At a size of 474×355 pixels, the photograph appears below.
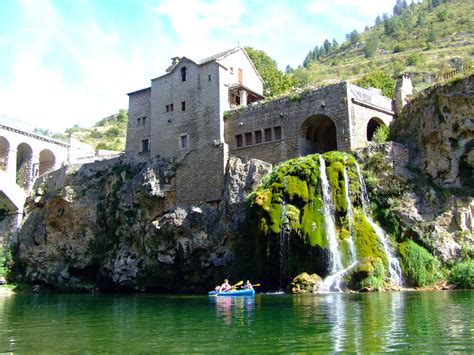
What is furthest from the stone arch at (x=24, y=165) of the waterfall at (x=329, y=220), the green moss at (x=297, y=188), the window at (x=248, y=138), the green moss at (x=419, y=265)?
the green moss at (x=419, y=265)

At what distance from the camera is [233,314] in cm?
1773

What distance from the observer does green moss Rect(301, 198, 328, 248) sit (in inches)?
1056

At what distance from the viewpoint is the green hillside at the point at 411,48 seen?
261 feet

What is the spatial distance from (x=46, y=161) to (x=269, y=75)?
25.1m

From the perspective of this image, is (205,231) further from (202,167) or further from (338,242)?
(338,242)

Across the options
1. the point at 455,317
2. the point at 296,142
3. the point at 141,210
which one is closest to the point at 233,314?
the point at 455,317

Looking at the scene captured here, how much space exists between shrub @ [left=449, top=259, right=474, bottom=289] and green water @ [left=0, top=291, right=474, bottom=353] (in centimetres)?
529

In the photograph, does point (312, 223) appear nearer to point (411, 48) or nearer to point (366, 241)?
point (366, 241)

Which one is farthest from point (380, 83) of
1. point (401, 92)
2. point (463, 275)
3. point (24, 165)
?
point (24, 165)

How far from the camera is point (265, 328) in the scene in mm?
13898

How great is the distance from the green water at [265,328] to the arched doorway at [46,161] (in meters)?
36.0

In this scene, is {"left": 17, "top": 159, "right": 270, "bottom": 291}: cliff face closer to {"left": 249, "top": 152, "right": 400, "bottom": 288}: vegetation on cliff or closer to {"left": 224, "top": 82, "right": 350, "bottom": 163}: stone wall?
{"left": 224, "top": 82, "right": 350, "bottom": 163}: stone wall

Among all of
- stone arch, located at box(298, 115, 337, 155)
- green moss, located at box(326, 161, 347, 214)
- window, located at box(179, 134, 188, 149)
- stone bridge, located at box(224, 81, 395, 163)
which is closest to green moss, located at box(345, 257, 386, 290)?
green moss, located at box(326, 161, 347, 214)

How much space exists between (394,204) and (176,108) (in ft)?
62.6
